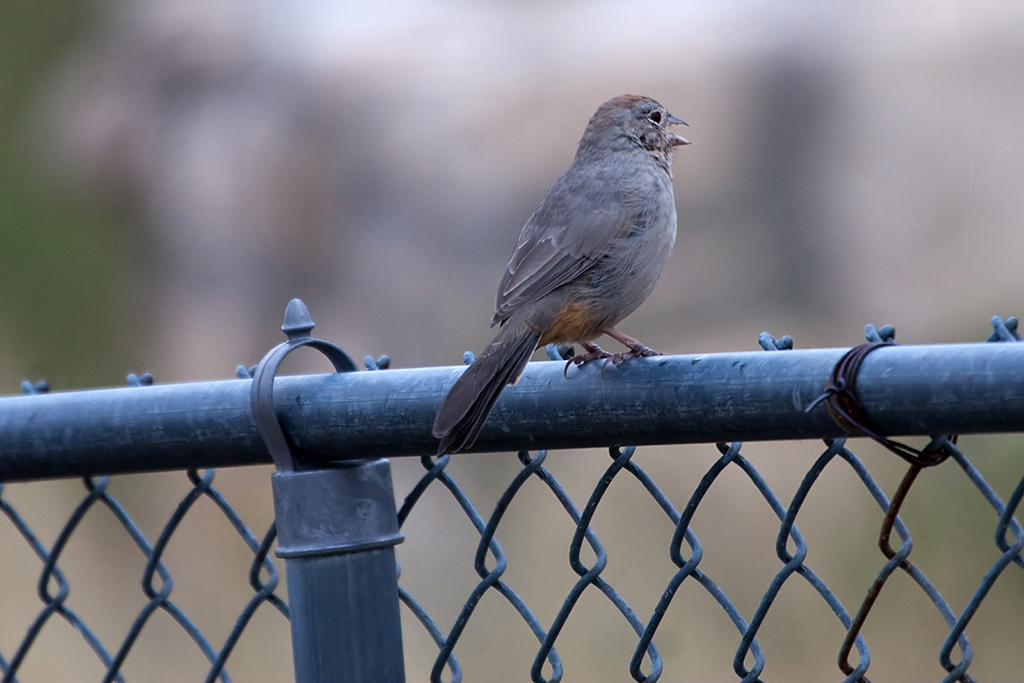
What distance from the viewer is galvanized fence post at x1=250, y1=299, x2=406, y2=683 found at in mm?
1892

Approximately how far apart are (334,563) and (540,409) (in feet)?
1.44

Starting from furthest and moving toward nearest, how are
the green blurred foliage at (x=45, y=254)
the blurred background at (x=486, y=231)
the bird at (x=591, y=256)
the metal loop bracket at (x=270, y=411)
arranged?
the green blurred foliage at (x=45, y=254) → the blurred background at (x=486, y=231) → the bird at (x=591, y=256) → the metal loop bracket at (x=270, y=411)

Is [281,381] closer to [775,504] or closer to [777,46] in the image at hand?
[775,504]

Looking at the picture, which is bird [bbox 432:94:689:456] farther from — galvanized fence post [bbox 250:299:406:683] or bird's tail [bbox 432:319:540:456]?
galvanized fence post [bbox 250:299:406:683]

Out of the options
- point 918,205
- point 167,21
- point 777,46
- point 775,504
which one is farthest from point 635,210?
point 167,21

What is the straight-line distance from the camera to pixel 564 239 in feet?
11.1

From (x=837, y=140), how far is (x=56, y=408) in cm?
871

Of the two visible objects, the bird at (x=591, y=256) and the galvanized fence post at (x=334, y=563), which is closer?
the galvanized fence post at (x=334, y=563)

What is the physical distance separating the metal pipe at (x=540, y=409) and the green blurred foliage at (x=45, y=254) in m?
8.45

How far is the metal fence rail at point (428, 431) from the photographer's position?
1555 mm

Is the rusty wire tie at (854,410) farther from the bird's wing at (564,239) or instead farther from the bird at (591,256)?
the bird's wing at (564,239)

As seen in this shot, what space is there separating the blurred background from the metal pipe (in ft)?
18.2

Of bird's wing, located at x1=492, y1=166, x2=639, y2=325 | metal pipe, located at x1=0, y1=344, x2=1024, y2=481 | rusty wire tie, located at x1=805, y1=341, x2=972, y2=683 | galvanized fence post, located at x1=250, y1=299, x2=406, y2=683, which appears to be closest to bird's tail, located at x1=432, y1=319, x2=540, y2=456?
metal pipe, located at x1=0, y1=344, x2=1024, y2=481

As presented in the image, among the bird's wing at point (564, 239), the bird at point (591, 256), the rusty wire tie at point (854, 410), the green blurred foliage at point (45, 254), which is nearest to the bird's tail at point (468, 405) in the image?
the rusty wire tie at point (854, 410)
